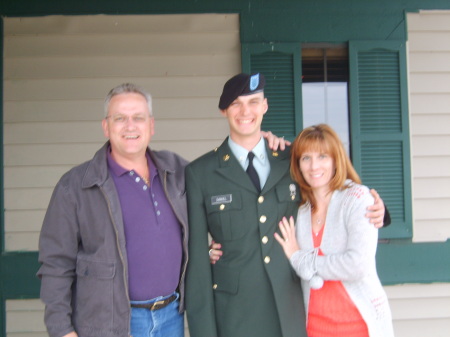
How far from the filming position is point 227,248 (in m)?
2.03

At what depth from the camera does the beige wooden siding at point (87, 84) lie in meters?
3.26

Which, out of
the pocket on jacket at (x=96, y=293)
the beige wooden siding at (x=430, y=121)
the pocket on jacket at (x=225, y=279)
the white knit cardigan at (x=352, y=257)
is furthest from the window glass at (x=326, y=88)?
the pocket on jacket at (x=96, y=293)

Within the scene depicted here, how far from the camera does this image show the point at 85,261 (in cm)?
187

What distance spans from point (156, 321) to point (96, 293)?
0.27m

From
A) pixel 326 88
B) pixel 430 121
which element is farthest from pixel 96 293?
pixel 430 121

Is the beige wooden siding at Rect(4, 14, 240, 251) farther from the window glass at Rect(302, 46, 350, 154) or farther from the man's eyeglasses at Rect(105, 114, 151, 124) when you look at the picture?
the man's eyeglasses at Rect(105, 114, 151, 124)

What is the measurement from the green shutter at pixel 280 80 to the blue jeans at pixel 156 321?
5.26 feet

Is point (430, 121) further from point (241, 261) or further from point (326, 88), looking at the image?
point (241, 261)

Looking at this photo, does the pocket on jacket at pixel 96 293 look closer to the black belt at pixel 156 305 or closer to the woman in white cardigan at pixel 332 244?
the black belt at pixel 156 305

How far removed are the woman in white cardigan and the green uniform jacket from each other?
6 cm

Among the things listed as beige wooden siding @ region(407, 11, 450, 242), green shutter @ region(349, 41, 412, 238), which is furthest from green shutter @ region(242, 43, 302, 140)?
beige wooden siding @ region(407, 11, 450, 242)

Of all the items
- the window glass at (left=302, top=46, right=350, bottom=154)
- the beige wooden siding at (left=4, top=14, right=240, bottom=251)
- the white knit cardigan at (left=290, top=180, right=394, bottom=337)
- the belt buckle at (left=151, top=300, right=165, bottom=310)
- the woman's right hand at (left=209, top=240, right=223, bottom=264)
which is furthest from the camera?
the window glass at (left=302, top=46, right=350, bottom=154)

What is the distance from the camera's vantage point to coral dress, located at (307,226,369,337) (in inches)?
73.5

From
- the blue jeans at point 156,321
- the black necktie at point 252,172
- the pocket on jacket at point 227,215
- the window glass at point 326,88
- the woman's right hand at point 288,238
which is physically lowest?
the blue jeans at point 156,321
